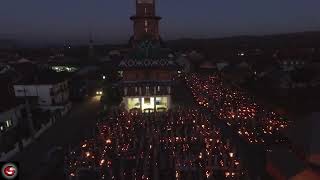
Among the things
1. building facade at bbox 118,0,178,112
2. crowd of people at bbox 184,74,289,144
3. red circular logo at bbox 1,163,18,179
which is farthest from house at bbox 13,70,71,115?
red circular logo at bbox 1,163,18,179

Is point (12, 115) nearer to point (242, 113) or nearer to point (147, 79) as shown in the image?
point (147, 79)

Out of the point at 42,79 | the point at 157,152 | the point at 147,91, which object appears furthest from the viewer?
the point at 42,79

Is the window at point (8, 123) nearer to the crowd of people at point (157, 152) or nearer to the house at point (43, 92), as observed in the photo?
the house at point (43, 92)

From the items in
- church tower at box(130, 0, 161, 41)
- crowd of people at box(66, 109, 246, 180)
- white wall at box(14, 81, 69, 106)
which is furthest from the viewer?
church tower at box(130, 0, 161, 41)

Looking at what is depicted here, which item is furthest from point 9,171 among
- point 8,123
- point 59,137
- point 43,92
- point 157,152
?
point 43,92

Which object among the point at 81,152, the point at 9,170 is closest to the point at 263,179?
the point at 81,152

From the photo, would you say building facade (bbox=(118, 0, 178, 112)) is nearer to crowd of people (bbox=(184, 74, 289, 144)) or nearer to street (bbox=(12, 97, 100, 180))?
street (bbox=(12, 97, 100, 180))

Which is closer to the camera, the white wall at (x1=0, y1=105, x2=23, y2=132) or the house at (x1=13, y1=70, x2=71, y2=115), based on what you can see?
the white wall at (x1=0, y1=105, x2=23, y2=132)
